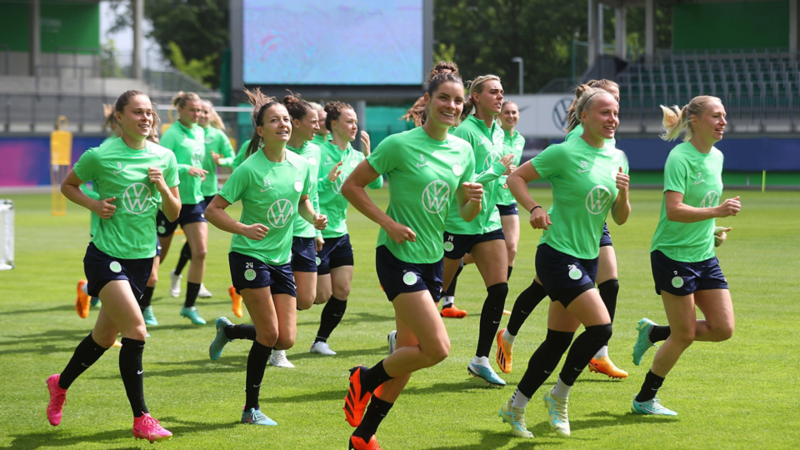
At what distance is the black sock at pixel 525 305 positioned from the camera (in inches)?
263

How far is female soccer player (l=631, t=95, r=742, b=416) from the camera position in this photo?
5.55 m

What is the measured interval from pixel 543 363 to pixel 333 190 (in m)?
3.25

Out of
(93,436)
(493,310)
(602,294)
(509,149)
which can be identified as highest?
(509,149)

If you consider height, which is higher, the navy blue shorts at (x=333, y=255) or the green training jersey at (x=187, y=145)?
the green training jersey at (x=187, y=145)

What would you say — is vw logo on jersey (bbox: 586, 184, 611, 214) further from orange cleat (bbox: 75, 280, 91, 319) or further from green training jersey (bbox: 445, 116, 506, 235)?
orange cleat (bbox: 75, 280, 91, 319)

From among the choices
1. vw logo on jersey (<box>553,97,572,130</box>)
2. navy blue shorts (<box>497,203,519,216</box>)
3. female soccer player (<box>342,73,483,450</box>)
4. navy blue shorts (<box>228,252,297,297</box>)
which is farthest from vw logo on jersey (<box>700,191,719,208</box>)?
A: vw logo on jersey (<box>553,97,572,130</box>)

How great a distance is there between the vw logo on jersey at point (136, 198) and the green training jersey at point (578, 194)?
2.39m

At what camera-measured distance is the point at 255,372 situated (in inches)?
224

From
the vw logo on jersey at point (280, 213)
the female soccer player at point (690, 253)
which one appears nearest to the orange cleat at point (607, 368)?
the female soccer player at point (690, 253)

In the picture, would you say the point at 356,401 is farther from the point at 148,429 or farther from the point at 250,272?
the point at 148,429

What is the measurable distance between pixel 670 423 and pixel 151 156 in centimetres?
359

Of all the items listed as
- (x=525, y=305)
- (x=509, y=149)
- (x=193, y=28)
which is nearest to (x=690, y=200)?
(x=525, y=305)

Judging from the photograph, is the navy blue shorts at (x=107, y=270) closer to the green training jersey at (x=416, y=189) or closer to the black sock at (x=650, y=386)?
the green training jersey at (x=416, y=189)

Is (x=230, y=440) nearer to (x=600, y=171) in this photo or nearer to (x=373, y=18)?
(x=600, y=171)
